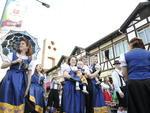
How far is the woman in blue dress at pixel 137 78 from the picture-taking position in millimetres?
2496

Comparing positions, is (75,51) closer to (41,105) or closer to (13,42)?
(41,105)

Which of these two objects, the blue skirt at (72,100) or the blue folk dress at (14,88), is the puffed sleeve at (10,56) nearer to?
the blue folk dress at (14,88)

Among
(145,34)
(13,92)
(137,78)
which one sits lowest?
(13,92)

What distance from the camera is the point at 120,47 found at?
15445mm

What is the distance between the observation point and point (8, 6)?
23.4 feet

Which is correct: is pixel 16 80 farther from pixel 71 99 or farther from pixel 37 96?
pixel 37 96

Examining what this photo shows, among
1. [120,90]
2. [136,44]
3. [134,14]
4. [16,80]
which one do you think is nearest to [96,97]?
[120,90]

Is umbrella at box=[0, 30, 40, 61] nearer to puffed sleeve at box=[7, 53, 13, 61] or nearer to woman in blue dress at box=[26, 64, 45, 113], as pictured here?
puffed sleeve at box=[7, 53, 13, 61]

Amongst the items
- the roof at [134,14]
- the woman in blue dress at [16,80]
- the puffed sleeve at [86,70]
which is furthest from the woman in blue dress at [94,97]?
the roof at [134,14]

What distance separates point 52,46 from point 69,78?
3024 centimetres

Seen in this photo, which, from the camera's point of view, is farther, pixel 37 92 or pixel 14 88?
pixel 37 92

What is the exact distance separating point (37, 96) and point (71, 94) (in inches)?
58.7

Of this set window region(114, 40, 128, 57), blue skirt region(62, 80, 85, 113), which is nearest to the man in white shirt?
blue skirt region(62, 80, 85, 113)

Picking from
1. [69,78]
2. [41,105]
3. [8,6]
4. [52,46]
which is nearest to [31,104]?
[41,105]
